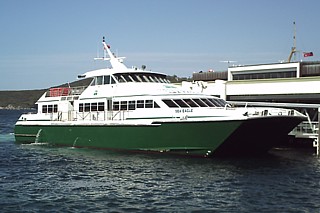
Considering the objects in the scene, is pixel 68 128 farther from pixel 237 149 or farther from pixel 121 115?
pixel 237 149

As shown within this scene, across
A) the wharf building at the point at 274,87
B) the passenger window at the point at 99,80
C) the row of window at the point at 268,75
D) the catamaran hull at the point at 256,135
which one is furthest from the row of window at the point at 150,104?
the row of window at the point at 268,75

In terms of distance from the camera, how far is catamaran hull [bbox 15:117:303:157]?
23.3 m

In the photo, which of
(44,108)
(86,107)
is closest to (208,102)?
(86,107)

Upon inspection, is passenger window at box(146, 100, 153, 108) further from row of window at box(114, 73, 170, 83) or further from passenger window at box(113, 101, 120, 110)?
row of window at box(114, 73, 170, 83)

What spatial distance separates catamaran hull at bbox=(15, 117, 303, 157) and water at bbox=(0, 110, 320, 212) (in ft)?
2.23

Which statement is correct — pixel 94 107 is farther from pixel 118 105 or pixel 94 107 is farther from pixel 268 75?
pixel 268 75

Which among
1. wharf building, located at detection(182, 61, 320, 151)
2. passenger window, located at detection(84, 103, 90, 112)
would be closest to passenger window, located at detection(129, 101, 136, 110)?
passenger window, located at detection(84, 103, 90, 112)

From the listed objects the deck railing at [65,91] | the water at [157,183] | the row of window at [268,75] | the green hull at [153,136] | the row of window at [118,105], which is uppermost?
the row of window at [268,75]

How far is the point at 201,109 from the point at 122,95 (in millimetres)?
6177

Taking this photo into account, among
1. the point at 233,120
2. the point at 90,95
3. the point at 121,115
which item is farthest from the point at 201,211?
the point at 90,95

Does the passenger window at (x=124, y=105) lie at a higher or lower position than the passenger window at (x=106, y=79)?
lower

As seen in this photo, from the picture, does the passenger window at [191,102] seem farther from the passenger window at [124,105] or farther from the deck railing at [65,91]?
the deck railing at [65,91]

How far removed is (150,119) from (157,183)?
7.98m

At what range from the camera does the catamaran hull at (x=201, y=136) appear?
76.6 feet
